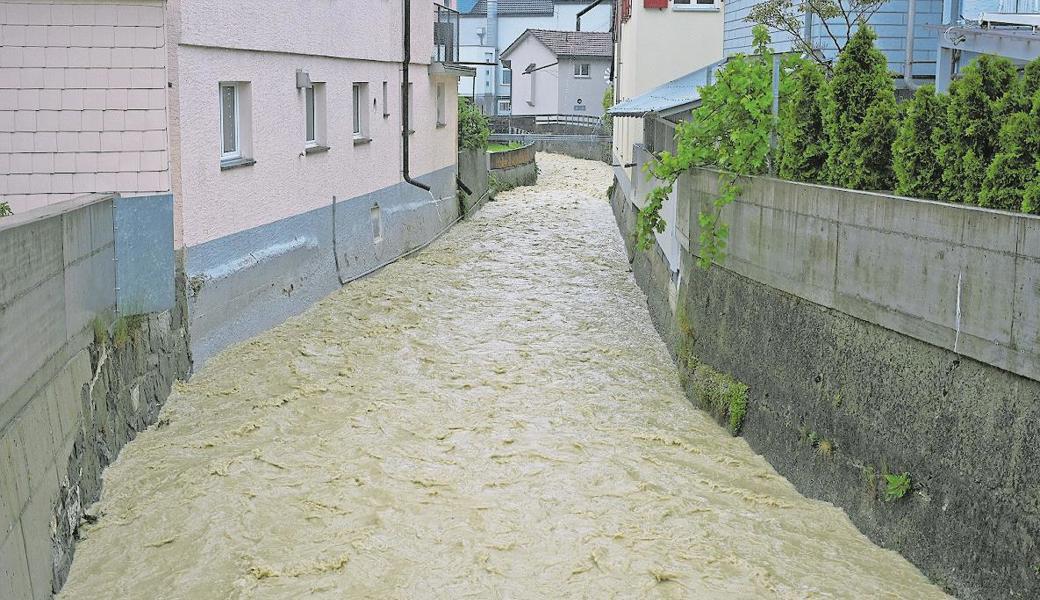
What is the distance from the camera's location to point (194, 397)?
37.9 ft

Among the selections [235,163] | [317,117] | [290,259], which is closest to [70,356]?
[235,163]

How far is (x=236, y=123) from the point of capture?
1389cm

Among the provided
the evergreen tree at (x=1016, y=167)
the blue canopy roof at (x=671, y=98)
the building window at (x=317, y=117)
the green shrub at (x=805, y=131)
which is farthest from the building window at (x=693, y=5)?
the evergreen tree at (x=1016, y=167)

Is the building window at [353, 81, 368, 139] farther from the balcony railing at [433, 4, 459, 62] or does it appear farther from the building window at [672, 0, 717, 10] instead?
the building window at [672, 0, 717, 10]

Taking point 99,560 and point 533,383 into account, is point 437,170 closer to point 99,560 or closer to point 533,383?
point 533,383

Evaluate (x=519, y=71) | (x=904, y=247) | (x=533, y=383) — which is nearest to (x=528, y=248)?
(x=533, y=383)

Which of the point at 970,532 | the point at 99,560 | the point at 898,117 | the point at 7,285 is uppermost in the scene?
the point at 898,117

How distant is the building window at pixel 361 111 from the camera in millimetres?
19000

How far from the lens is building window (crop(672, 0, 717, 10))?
25469 millimetres

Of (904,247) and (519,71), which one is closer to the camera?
(904,247)

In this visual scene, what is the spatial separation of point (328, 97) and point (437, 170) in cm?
708

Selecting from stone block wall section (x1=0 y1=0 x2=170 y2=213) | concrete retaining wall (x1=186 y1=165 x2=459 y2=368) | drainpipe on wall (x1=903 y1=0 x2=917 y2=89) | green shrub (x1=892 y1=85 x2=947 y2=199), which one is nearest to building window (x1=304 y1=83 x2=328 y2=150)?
concrete retaining wall (x1=186 y1=165 x2=459 y2=368)

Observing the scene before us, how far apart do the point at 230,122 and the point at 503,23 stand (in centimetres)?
6137

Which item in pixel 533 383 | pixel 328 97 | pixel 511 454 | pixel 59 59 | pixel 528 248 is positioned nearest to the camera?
pixel 511 454
